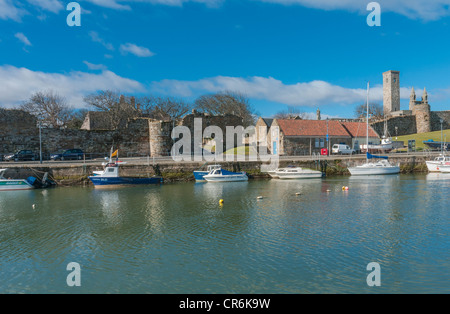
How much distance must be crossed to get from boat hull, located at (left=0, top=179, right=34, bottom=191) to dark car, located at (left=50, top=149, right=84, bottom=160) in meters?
7.00

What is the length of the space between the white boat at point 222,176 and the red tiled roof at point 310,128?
41.6ft

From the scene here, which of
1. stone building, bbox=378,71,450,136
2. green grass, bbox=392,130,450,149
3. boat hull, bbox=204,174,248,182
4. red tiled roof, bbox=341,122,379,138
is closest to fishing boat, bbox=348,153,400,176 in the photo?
red tiled roof, bbox=341,122,379,138

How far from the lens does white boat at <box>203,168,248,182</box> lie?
30.0 meters

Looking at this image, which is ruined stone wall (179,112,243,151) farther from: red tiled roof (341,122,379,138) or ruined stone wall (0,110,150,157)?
red tiled roof (341,122,379,138)

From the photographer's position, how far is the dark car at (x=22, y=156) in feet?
103

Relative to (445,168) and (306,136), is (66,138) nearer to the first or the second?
(306,136)

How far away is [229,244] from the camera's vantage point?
11531mm

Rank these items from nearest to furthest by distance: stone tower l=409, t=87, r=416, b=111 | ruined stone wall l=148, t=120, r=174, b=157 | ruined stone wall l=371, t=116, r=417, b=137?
ruined stone wall l=148, t=120, r=174, b=157 → ruined stone wall l=371, t=116, r=417, b=137 → stone tower l=409, t=87, r=416, b=111

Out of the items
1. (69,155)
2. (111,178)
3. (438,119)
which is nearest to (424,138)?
(438,119)

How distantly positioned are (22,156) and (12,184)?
657 cm

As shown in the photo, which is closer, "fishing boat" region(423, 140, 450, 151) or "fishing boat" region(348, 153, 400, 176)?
"fishing boat" region(348, 153, 400, 176)

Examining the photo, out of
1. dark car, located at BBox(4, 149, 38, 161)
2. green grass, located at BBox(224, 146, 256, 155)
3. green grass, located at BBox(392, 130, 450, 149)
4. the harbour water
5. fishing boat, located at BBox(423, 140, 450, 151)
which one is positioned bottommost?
the harbour water

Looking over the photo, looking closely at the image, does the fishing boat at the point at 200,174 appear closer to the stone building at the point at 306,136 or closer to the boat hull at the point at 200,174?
the boat hull at the point at 200,174
